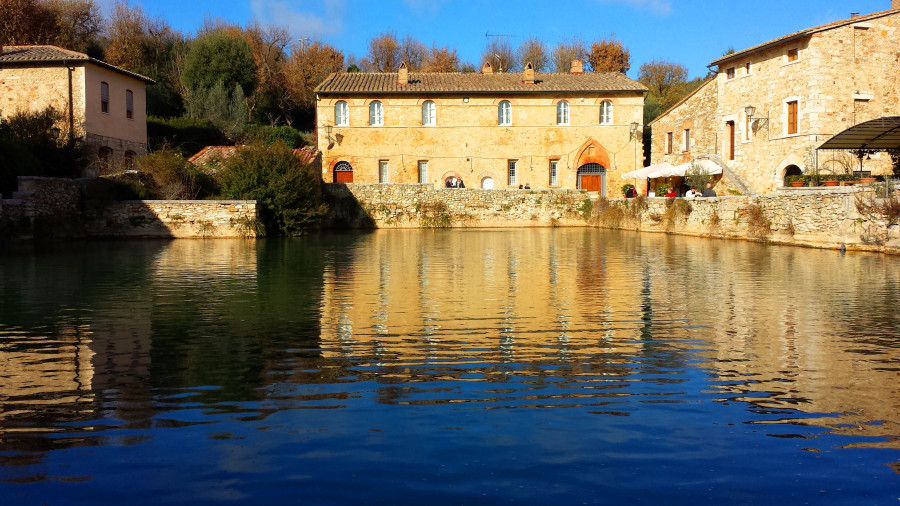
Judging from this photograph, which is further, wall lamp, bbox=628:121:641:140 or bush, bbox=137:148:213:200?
wall lamp, bbox=628:121:641:140

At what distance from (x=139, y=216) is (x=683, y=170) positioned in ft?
77.6

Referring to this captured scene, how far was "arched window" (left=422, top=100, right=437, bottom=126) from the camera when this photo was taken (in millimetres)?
40719

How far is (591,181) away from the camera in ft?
137

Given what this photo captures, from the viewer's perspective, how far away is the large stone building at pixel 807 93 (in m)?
29.0

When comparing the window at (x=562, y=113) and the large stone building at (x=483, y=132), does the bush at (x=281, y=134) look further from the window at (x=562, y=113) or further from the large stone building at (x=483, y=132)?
the window at (x=562, y=113)

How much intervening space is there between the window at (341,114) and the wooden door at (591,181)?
13126 millimetres

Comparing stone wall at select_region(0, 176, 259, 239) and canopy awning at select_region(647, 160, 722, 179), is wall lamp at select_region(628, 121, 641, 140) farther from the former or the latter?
stone wall at select_region(0, 176, 259, 239)

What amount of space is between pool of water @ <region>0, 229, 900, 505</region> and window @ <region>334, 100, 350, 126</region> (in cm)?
2899

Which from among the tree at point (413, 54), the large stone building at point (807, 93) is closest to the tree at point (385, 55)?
the tree at point (413, 54)

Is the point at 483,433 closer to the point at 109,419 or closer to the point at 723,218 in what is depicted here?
the point at 109,419

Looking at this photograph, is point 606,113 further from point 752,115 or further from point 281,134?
point 281,134

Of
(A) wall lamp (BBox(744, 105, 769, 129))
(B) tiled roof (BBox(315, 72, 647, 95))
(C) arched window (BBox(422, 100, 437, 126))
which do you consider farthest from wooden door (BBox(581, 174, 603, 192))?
(A) wall lamp (BBox(744, 105, 769, 129))

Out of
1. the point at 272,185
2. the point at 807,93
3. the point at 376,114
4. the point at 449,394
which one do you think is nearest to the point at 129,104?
the point at 272,185

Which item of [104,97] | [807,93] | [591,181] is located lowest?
[591,181]
